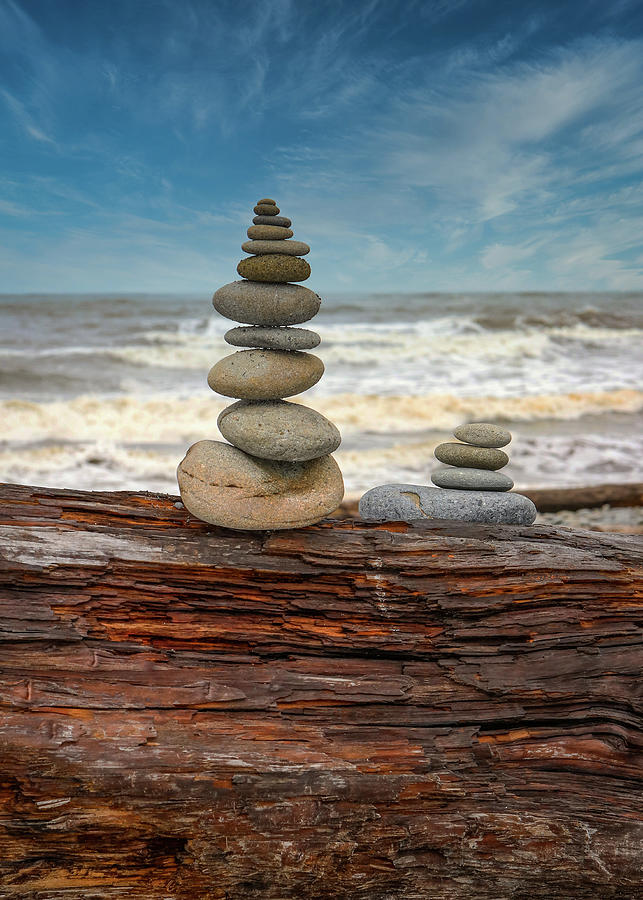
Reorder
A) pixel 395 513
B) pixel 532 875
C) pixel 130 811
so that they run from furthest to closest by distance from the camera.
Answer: pixel 395 513, pixel 532 875, pixel 130 811

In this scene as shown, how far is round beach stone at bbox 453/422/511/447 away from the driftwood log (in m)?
1.01

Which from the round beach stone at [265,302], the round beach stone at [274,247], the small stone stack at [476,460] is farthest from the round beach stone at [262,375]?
the small stone stack at [476,460]

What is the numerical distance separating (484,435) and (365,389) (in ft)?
30.8

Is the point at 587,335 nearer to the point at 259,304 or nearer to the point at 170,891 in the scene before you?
the point at 259,304

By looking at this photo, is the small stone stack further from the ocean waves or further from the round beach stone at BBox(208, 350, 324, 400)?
the ocean waves

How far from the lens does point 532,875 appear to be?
9.43 feet

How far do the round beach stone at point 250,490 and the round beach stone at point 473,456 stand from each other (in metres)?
1.13

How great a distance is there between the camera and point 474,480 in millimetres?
4211

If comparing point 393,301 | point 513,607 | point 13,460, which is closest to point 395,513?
point 513,607

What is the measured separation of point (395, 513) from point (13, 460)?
777 centimetres

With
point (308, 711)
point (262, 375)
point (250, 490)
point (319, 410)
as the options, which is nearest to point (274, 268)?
point (262, 375)

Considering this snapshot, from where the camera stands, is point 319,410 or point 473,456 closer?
point 473,456

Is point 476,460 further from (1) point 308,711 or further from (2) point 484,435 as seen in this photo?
(1) point 308,711

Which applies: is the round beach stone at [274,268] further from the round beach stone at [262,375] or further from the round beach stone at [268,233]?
the round beach stone at [262,375]
